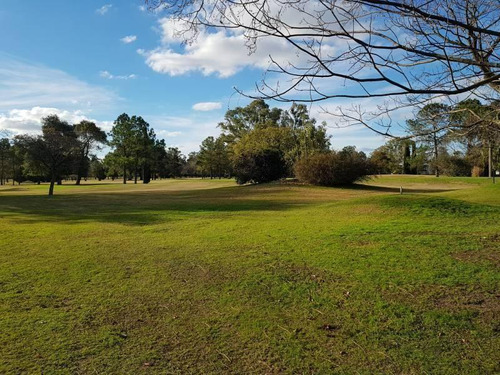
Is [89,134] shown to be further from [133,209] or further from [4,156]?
[133,209]

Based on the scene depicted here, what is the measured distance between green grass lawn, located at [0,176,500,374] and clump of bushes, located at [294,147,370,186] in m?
20.3

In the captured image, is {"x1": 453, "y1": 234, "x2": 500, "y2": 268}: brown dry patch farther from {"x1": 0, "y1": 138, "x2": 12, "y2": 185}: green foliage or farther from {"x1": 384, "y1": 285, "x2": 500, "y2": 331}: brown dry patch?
{"x1": 0, "y1": 138, "x2": 12, "y2": 185}: green foliage

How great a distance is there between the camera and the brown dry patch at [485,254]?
5856 millimetres

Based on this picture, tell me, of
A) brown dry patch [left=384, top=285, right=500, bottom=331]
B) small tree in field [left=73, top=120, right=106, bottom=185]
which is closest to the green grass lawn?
brown dry patch [left=384, top=285, right=500, bottom=331]

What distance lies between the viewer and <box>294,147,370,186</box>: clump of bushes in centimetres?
2870

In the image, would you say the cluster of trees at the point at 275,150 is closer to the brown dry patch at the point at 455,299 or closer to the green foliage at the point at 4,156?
the brown dry patch at the point at 455,299

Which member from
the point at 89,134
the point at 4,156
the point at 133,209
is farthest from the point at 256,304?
the point at 4,156

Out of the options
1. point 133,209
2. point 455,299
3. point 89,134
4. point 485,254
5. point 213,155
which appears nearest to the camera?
point 455,299

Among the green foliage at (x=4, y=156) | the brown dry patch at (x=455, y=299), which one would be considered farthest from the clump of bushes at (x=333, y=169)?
the green foliage at (x=4, y=156)

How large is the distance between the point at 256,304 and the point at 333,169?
986 inches

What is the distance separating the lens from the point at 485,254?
20.4 ft

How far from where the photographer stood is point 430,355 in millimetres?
3174

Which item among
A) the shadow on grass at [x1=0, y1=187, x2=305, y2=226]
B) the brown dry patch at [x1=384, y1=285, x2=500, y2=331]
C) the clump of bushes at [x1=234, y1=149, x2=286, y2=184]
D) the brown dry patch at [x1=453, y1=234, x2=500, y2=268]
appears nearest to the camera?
the brown dry patch at [x1=384, y1=285, x2=500, y2=331]

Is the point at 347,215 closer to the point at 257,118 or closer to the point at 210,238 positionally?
the point at 210,238
